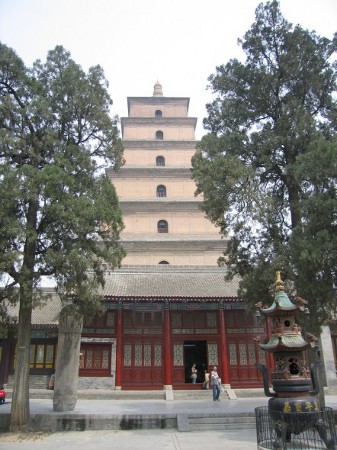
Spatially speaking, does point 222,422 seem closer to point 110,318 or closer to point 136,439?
point 136,439

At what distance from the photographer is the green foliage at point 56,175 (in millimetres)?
9125

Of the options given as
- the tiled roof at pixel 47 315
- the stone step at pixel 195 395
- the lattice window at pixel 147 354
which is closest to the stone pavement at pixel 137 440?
the stone step at pixel 195 395

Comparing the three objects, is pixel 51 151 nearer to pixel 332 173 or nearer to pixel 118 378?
pixel 332 173

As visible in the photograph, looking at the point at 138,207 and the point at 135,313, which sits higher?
the point at 138,207

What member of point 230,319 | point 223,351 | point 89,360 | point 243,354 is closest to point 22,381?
point 89,360

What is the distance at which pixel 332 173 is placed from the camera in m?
8.71

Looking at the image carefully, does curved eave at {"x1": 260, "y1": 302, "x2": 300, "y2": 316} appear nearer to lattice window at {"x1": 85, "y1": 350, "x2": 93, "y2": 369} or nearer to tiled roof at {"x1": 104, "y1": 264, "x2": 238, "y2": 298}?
tiled roof at {"x1": 104, "y1": 264, "x2": 238, "y2": 298}

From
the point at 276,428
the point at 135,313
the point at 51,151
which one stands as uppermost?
the point at 51,151

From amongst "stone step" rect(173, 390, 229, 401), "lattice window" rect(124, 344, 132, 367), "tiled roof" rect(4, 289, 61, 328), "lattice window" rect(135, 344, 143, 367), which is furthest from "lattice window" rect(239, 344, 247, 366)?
"tiled roof" rect(4, 289, 61, 328)

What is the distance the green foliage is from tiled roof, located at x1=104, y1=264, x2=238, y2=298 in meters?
5.96

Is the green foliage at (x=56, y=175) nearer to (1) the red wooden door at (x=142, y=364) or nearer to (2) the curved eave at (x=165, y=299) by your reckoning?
(2) the curved eave at (x=165, y=299)

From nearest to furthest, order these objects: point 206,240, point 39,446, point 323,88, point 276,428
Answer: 1. point 276,428
2. point 39,446
3. point 323,88
4. point 206,240

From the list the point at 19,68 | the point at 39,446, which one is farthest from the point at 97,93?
the point at 39,446

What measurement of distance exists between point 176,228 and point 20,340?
1291 centimetres
